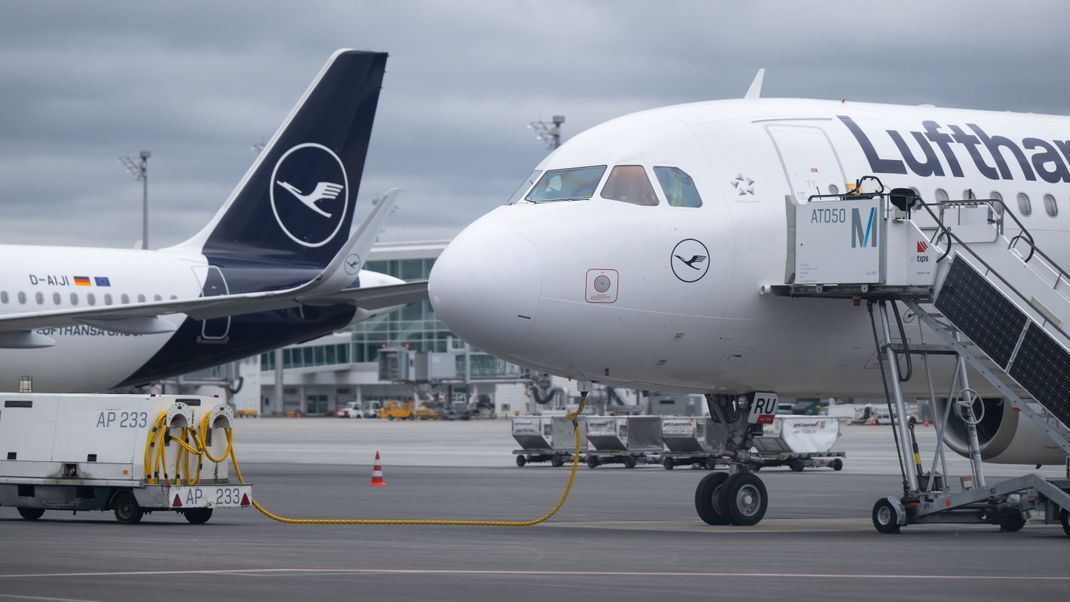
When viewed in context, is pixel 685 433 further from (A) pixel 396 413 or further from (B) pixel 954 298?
(A) pixel 396 413

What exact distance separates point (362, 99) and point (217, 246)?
492 centimetres

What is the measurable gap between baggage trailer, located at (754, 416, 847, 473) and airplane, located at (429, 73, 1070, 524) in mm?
19107

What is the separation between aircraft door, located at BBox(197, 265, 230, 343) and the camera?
34469mm

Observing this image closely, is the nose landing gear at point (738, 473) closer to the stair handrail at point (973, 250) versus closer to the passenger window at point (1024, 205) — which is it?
the stair handrail at point (973, 250)

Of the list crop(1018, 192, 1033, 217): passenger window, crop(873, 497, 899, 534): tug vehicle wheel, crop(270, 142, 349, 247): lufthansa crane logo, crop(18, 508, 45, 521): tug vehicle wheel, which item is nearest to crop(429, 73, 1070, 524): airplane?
crop(1018, 192, 1033, 217): passenger window

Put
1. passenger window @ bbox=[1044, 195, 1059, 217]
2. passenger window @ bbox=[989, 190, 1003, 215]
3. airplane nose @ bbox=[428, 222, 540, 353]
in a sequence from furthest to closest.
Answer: passenger window @ bbox=[1044, 195, 1059, 217]
passenger window @ bbox=[989, 190, 1003, 215]
airplane nose @ bbox=[428, 222, 540, 353]

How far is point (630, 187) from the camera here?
1741 cm

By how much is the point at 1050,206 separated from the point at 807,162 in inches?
136

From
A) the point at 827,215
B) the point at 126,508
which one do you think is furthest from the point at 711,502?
the point at 126,508

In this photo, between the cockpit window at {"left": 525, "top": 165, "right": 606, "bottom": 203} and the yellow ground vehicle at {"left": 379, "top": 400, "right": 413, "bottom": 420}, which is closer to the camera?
the cockpit window at {"left": 525, "top": 165, "right": 606, "bottom": 203}

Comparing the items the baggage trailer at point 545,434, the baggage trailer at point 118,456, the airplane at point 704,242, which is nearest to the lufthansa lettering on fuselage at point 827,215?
the airplane at point 704,242

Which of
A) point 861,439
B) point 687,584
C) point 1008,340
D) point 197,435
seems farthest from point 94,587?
point 861,439

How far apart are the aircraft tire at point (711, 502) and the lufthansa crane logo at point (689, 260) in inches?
114

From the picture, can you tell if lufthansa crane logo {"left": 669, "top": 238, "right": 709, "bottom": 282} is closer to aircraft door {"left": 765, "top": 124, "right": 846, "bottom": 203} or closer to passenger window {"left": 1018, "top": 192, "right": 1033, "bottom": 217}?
aircraft door {"left": 765, "top": 124, "right": 846, "bottom": 203}
